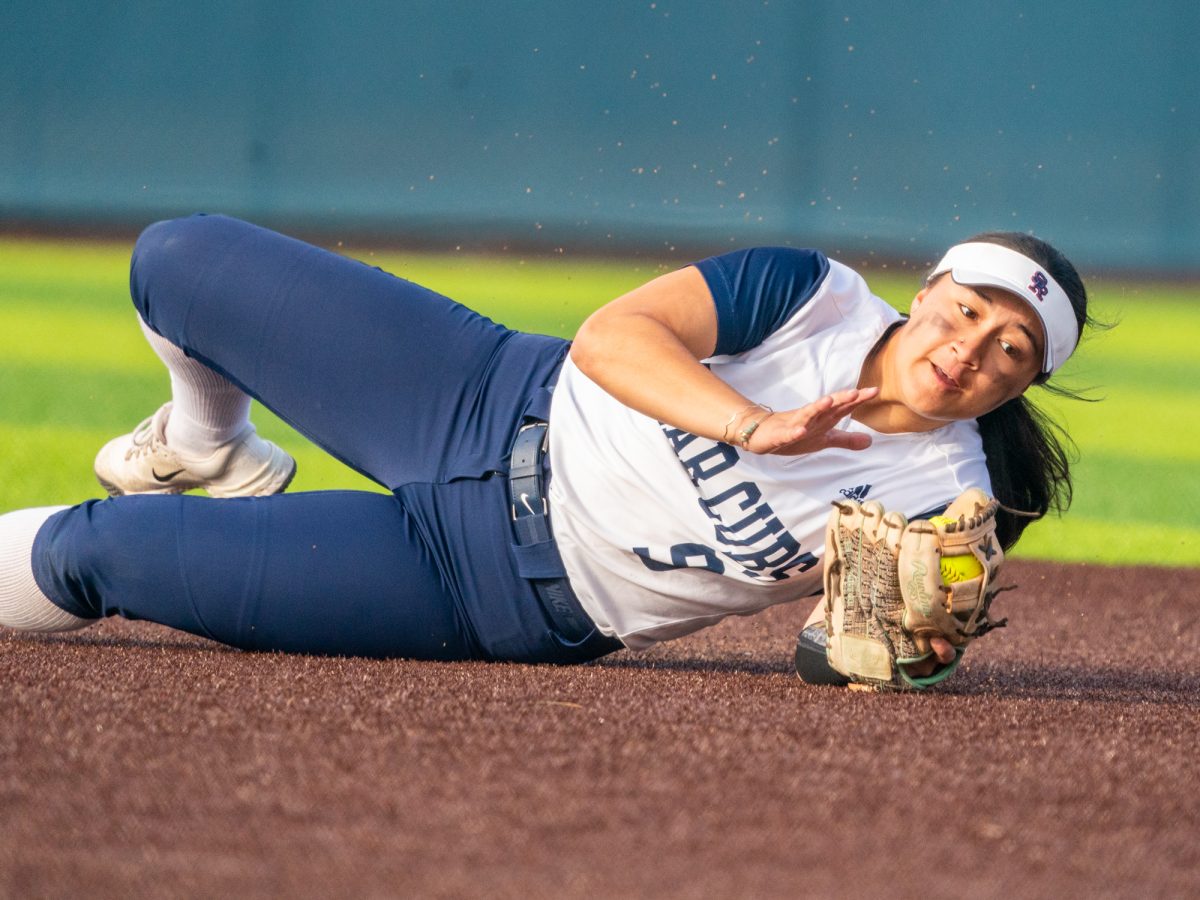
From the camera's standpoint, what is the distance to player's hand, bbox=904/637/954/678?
162cm

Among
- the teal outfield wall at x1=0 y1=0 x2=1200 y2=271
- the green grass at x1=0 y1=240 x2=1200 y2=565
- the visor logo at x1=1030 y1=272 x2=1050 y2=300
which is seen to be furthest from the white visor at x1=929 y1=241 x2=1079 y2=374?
the teal outfield wall at x1=0 y1=0 x2=1200 y2=271

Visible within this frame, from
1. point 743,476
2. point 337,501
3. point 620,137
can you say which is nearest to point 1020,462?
point 743,476

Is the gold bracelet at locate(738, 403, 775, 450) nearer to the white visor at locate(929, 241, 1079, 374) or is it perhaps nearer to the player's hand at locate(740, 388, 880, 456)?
the player's hand at locate(740, 388, 880, 456)

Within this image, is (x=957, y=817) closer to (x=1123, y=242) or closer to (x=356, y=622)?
(x=356, y=622)

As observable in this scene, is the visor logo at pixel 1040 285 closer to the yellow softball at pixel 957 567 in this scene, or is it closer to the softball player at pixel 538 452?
the softball player at pixel 538 452

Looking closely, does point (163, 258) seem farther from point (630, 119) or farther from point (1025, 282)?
point (630, 119)

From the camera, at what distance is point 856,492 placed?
1.62 metres

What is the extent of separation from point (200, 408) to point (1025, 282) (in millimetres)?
1153

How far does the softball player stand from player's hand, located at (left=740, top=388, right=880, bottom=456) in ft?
0.31

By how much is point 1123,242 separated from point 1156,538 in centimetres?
167

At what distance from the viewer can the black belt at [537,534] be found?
66.3 inches

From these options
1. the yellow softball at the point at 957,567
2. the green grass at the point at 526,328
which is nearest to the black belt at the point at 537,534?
the yellow softball at the point at 957,567

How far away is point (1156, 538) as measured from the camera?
12.8 ft

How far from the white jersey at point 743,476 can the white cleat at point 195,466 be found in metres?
0.60
